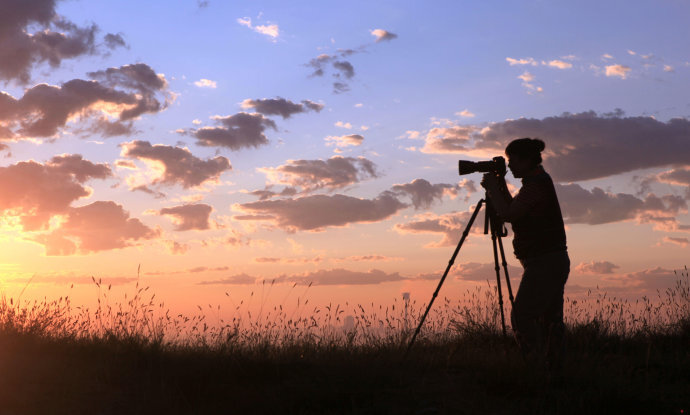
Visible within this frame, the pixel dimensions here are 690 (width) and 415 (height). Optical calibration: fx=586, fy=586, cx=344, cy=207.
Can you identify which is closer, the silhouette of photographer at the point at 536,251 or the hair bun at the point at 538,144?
the silhouette of photographer at the point at 536,251

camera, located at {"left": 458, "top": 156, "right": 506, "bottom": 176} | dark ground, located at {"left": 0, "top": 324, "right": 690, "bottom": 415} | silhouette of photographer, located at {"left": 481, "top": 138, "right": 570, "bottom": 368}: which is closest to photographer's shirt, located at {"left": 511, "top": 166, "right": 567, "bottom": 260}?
silhouette of photographer, located at {"left": 481, "top": 138, "right": 570, "bottom": 368}

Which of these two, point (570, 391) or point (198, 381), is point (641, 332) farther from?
point (198, 381)

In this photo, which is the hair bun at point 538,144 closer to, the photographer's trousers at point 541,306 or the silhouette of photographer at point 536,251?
the silhouette of photographer at point 536,251

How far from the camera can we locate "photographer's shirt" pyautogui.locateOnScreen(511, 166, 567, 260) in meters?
6.14

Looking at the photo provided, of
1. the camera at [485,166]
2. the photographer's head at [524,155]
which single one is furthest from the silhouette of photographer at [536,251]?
the camera at [485,166]

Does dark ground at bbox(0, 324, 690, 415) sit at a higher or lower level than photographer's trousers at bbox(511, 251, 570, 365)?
lower

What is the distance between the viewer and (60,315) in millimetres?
9141

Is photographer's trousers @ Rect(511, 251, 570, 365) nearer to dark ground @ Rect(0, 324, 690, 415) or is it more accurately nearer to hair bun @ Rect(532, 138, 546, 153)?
dark ground @ Rect(0, 324, 690, 415)

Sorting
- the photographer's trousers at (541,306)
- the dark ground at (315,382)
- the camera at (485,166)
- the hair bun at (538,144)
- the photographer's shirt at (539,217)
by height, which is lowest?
the dark ground at (315,382)

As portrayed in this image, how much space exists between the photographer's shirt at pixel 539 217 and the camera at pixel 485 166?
1.55 ft

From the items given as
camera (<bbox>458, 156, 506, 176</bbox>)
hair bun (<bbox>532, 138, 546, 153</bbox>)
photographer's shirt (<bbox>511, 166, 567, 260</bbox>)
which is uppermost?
hair bun (<bbox>532, 138, 546, 153</bbox>)

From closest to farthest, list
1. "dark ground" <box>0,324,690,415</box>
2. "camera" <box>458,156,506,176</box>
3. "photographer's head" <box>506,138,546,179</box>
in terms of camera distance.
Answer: "dark ground" <box>0,324,690,415</box>
"photographer's head" <box>506,138,546,179</box>
"camera" <box>458,156,506,176</box>

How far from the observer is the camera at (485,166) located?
22.2 ft

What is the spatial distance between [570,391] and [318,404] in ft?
8.55
